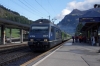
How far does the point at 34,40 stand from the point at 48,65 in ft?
32.9

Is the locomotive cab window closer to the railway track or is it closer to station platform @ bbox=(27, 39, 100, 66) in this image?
the railway track

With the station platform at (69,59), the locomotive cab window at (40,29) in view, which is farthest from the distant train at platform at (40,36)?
the station platform at (69,59)

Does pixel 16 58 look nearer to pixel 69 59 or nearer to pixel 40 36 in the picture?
pixel 69 59

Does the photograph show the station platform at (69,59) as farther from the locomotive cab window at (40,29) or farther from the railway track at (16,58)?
the locomotive cab window at (40,29)

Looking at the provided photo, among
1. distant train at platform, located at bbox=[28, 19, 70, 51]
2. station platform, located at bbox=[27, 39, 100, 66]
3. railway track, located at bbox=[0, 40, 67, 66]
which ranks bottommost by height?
railway track, located at bbox=[0, 40, 67, 66]

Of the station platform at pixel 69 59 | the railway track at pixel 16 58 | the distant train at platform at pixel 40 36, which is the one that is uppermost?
the distant train at platform at pixel 40 36

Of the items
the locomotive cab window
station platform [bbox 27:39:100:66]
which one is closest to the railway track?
station platform [bbox 27:39:100:66]

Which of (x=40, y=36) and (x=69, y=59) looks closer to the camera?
(x=69, y=59)

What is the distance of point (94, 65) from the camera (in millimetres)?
10531

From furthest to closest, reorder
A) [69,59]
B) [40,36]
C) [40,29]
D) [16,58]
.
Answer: [40,29] < [40,36] < [16,58] < [69,59]

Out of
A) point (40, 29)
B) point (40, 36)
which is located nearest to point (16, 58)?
point (40, 36)

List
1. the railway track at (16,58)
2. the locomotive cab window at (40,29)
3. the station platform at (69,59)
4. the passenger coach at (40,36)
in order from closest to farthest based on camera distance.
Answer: the station platform at (69,59) → the railway track at (16,58) → the passenger coach at (40,36) → the locomotive cab window at (40,29)

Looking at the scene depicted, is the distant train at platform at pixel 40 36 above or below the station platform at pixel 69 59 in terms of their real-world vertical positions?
above

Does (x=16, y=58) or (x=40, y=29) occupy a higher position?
(x=40, y=29)
